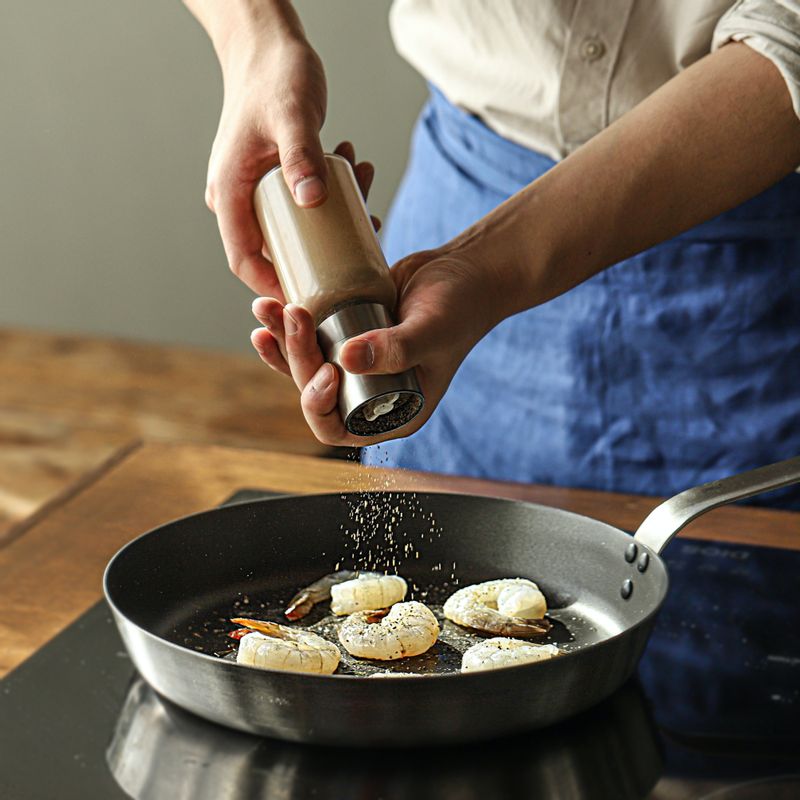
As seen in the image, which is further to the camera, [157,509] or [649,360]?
[649,360]

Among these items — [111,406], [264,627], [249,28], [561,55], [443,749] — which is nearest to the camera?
[443,749]

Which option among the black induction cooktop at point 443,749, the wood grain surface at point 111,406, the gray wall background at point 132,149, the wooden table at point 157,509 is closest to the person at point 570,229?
the wooden table at point 157,509

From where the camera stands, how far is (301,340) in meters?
0.84

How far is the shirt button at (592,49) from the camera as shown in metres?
1.19

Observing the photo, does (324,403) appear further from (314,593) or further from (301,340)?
(314,593)

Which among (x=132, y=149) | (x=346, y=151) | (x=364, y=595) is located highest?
(x=346, y=151)

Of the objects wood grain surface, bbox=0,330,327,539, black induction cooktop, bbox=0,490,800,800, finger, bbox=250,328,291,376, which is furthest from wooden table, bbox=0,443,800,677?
wood grain surface, bbox=0,330,327,539

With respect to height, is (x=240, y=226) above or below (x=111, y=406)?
above

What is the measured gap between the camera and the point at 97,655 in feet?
2.94

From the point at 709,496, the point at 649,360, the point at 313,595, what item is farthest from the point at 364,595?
the point at 649,360

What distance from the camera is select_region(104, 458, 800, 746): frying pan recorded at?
2.31 ft

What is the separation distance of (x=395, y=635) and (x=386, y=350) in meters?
0.19

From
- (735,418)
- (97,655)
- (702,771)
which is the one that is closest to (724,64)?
(735,418)

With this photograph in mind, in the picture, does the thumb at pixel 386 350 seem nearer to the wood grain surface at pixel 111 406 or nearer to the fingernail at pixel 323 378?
the fingernail at pixel 323 378
